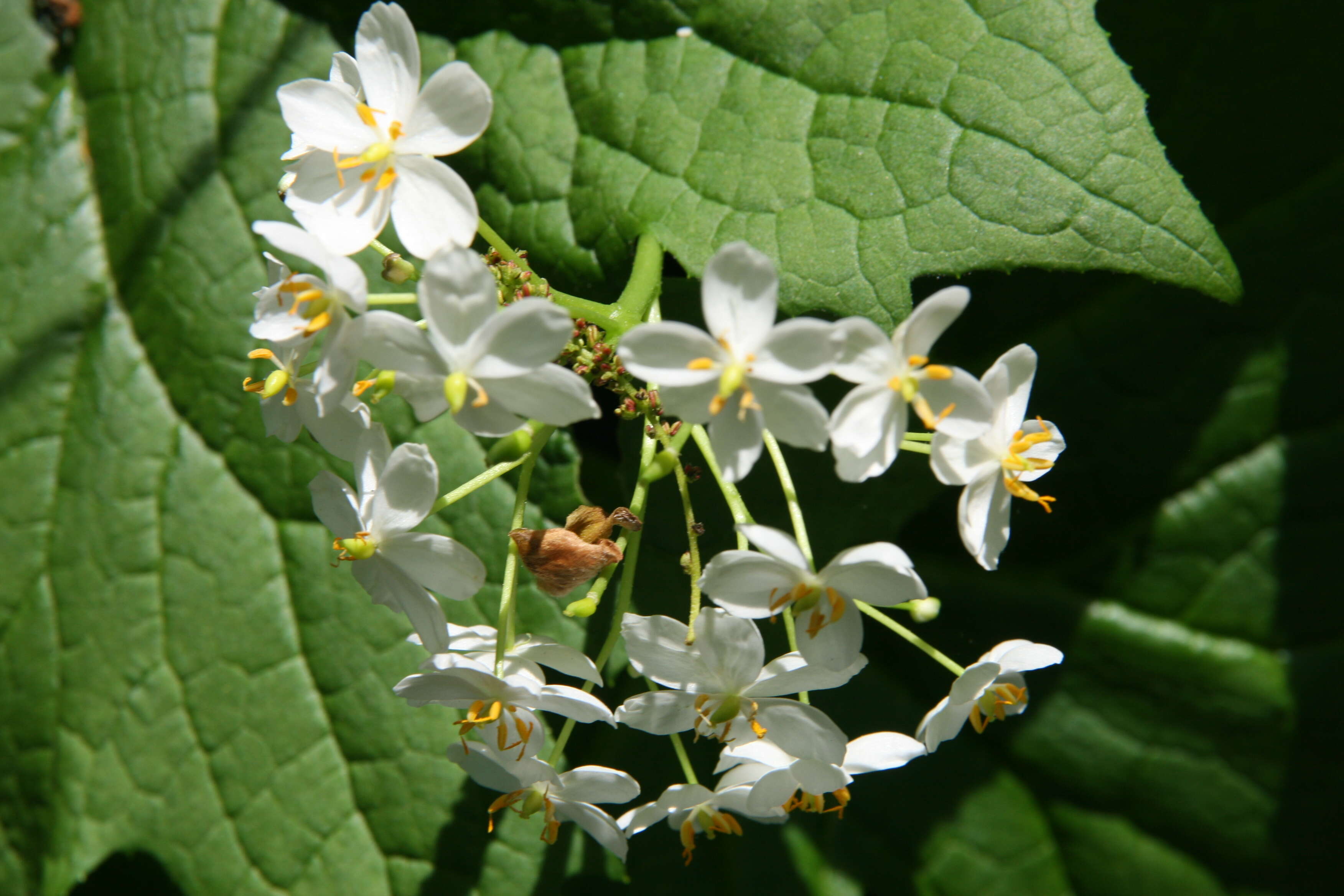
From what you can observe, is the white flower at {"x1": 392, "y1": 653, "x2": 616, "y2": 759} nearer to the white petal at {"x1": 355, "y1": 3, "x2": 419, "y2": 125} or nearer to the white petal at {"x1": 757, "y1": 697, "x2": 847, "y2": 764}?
the white petal at {"x1": 757, "y1": 697, "x2": 847, "y2": 764}

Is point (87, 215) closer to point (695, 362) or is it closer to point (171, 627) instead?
point (171, 627)

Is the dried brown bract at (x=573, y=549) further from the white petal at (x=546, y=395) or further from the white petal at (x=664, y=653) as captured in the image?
the white petal at (x=546, y=395)

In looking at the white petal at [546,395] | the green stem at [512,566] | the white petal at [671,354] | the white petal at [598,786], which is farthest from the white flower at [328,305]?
the white petal at [598,786]

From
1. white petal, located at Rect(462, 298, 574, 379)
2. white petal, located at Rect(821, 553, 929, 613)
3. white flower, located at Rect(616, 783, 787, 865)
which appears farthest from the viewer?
white flower, located at Rect(616, 783, 787, 865)

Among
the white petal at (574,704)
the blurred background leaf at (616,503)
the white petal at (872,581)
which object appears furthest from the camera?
the blurred background leaf at (616,503)

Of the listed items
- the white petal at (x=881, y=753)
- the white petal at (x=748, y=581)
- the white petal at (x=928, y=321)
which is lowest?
the white petal at (x=881, y=753)

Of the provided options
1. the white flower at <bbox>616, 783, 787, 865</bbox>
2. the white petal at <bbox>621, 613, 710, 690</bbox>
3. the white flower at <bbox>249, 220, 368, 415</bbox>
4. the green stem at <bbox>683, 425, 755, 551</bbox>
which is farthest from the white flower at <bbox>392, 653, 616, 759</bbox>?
the white flower at <bbox>249, 220, 368, 415</bbox>

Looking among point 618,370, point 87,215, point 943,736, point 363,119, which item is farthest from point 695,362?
point 87,215
